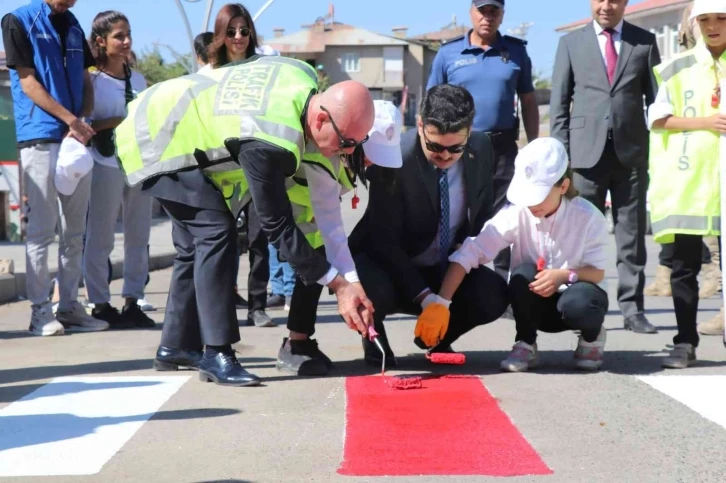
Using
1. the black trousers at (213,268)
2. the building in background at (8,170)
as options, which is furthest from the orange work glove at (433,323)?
the building in background at (8,170)

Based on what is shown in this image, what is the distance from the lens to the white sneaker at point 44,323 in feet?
24.4

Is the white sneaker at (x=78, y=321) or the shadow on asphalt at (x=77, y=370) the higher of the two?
the shadow on asphalt at (x=77, y=370)

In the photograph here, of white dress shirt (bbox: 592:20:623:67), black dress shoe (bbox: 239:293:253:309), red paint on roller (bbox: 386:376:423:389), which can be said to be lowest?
black dress shoe (bbox: 239:293:253:309)

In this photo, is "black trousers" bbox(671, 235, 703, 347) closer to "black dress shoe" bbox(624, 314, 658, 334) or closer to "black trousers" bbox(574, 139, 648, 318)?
"black dress shoe" bbox(624, 314, 658, 334)

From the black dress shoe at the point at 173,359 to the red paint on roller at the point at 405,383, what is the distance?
42.3 inches

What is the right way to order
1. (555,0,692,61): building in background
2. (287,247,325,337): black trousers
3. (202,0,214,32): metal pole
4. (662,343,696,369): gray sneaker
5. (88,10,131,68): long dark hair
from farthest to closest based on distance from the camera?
(555,0,692,61): building in background < (202,0,214,32): metal pole < (88,10,131,68): long dark hair < (662,343,696,369): gray sneaker < (287,247,325,337): black trousers

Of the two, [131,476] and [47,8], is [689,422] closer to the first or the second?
[131,476]

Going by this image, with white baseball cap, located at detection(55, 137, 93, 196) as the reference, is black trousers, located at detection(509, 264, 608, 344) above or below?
below

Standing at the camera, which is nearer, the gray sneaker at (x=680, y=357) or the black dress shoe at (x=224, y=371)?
the black dress shoe at (x=224, y=371)

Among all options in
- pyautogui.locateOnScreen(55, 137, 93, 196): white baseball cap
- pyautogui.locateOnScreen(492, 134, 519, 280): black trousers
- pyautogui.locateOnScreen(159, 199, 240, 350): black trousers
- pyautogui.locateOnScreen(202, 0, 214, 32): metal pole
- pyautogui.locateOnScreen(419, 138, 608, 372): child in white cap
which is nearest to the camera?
pyautogui.locateOnScreen(159, 199, 240, 350): black trousers

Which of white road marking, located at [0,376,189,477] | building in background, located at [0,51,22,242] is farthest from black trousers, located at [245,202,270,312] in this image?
building in background, located at [0,51,22,242]

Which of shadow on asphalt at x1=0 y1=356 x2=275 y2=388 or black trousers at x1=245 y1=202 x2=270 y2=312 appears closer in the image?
shadow on asphalt at x1=0 y1=356 x2=275 y2=388

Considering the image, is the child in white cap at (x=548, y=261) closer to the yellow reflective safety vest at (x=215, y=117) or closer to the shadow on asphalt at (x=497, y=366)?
the shadow on asphalt at (x=497, y=366)

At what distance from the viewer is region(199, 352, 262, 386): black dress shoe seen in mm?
5551
